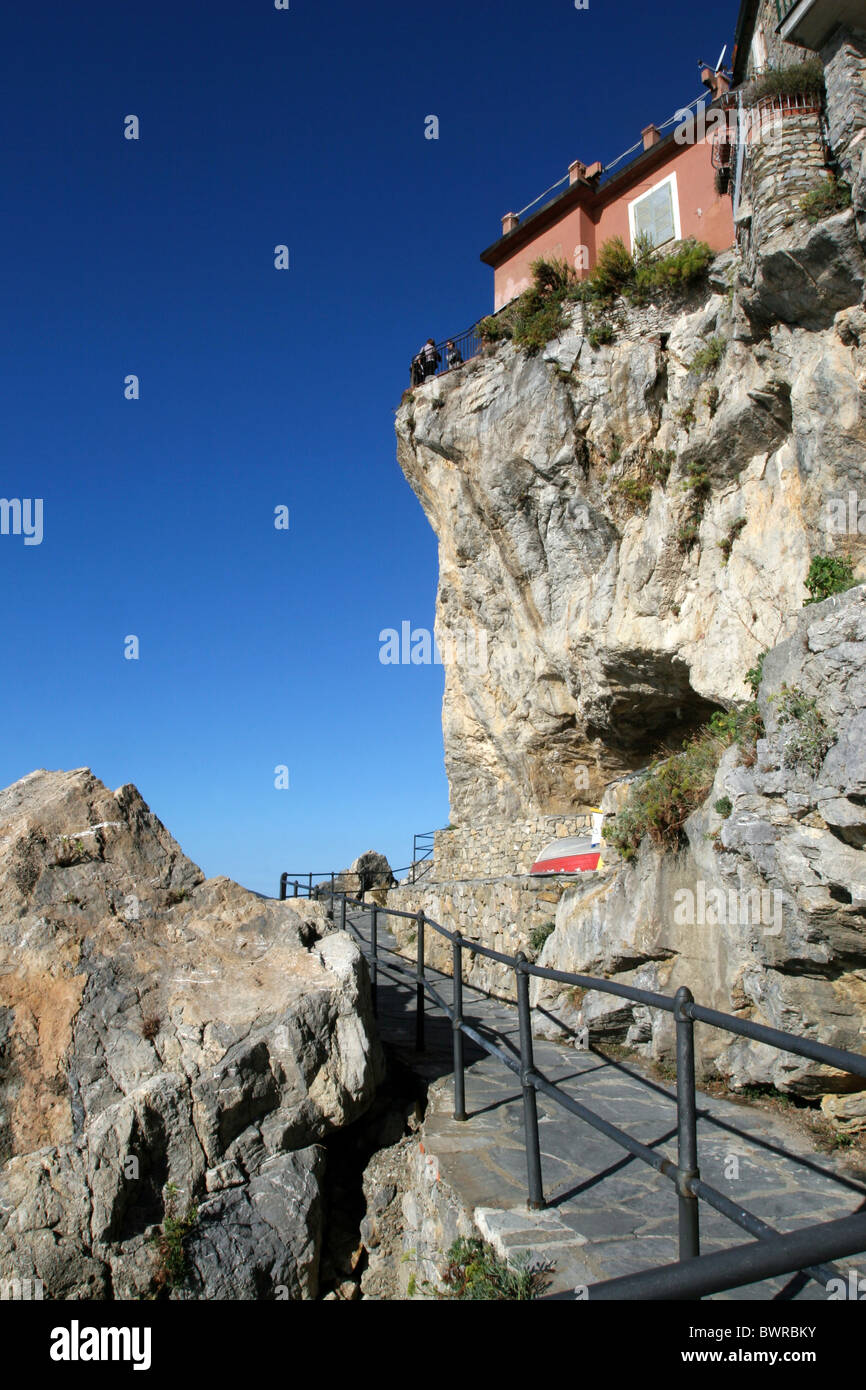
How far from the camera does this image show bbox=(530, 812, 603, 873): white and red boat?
12.0 meters

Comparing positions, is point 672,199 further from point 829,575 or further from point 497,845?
point 497,845

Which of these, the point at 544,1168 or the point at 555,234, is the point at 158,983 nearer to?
the point at 544,1168

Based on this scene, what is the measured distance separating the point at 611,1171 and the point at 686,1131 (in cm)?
193

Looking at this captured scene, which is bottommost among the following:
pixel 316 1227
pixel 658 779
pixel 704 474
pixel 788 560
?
pixel 316 1227

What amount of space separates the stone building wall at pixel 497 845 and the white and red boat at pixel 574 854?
0.82 m

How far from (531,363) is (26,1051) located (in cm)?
1460

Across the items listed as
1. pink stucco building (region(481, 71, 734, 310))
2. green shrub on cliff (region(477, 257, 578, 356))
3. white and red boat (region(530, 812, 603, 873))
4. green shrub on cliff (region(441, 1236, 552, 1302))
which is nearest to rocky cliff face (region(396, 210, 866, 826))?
green shrub on cliff (region(477, 257, 578, 356))

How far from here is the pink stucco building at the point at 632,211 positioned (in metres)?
14.2

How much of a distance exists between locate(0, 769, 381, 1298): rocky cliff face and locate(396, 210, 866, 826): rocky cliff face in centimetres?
718

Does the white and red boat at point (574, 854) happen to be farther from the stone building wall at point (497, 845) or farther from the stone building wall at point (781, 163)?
the stone building wall at point (781, 163)

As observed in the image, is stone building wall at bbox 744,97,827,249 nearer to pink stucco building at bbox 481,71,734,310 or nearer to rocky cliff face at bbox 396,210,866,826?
rocky cliff face at bbox 396,210,866,826

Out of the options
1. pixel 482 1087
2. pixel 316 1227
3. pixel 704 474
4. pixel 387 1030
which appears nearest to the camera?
pixel 316 1227

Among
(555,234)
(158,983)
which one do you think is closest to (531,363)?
(555,234)

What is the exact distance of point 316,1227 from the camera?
13.3 feet
